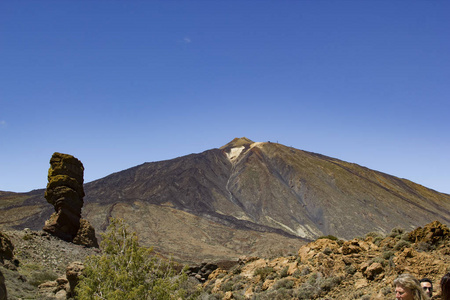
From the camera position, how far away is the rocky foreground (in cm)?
1169

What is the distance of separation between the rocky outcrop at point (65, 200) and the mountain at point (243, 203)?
66.1 ft

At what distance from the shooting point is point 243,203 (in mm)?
91938

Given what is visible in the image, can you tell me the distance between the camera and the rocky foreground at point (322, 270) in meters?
Result: 11.7

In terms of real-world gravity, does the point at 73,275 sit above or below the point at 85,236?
below

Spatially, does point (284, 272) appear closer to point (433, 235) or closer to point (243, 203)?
point (433, 235)

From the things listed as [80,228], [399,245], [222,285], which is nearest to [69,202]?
[80,228]

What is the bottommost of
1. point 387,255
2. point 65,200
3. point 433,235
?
point 387,255

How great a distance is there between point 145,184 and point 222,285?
8055 cm

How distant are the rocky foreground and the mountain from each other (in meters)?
29.7

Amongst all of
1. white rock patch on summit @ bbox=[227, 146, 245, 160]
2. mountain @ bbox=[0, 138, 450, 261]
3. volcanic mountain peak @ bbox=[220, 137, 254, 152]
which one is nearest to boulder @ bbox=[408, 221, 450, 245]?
mountain @ bbox=[0, 138, 450, 261]

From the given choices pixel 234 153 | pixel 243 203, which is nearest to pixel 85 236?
pixel 243 203

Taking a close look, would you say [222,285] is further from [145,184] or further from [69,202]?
[145,184]

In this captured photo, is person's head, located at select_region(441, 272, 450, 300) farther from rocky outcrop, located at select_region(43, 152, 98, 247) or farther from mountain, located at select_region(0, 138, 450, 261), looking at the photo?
mountain, located at select_region(0, 138, 450, 261)

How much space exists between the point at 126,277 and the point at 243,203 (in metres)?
82.7
